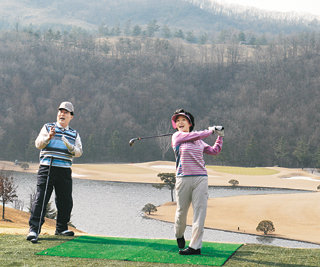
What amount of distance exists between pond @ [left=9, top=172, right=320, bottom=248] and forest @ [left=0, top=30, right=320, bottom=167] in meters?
21.6

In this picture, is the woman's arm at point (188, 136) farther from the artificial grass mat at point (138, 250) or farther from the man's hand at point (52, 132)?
the man's hand at point (52, 132)

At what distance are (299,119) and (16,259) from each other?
251ft

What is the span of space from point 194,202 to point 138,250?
2.76 feet

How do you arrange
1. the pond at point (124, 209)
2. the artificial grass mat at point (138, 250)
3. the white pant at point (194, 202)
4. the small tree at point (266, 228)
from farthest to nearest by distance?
the small tree at point (266, 228), the pond at point (124, 209), the white pant at point (194, 202), the artificial grass mat at point (138, 250)

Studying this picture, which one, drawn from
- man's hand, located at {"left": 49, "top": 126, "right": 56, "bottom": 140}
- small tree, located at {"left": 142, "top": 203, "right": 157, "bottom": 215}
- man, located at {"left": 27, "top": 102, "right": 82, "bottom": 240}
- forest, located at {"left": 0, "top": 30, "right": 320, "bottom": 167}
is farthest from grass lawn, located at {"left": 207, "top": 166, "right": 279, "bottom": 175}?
man's hand, located at {"left": 49, "top": 126, "right": 56, "bottom": 140}

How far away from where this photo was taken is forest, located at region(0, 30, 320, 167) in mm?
67562

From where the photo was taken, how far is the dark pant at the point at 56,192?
5.53m

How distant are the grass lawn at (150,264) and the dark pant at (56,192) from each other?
0.34 meters

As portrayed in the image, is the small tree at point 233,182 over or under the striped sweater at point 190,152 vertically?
under

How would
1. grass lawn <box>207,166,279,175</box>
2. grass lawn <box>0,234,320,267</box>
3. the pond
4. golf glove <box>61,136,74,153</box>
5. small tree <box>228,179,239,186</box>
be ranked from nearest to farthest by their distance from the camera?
1. grass lawn <box>0,234,320,267</box>
2. golf glove <box>61,136,74,153</box>
3. the pond
4. small tree <box>228,179,239,186</box>
5. grass lawn <box>207,166,279,175</box>

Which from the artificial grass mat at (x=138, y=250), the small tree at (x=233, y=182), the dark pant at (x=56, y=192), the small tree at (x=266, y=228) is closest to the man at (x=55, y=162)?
the dark pant at (x=56, y=192)

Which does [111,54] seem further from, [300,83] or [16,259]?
[16,259]

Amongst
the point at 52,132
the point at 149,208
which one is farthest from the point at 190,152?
the point at 149,208

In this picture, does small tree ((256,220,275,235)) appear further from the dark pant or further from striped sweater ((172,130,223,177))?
striped sweater ((172,130,223,177))
